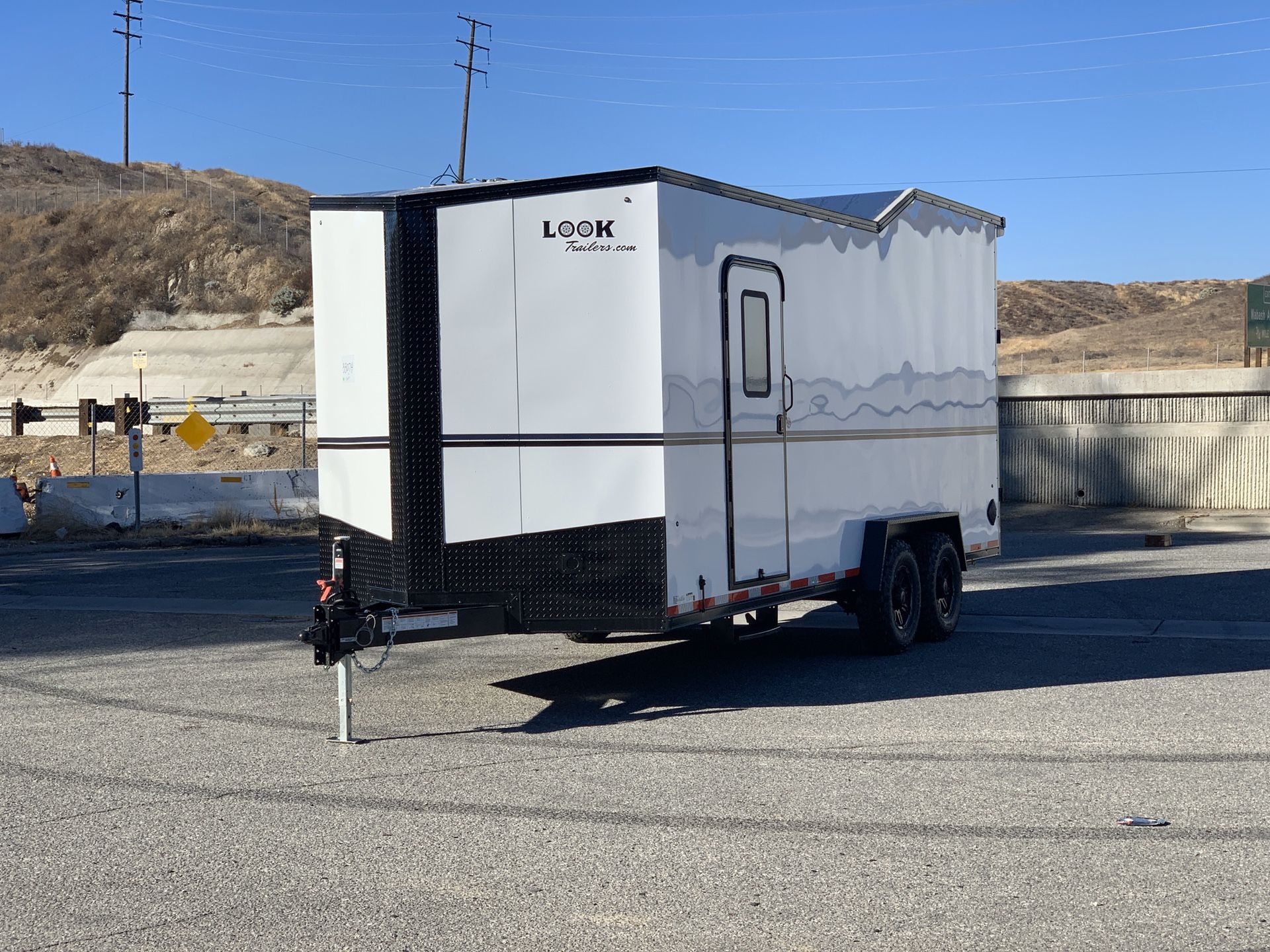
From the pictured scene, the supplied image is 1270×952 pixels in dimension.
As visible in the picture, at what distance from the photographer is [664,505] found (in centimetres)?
853

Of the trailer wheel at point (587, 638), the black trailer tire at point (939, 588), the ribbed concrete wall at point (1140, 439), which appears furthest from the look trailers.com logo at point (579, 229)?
the ribbed concrete wall at point (1140, 439)

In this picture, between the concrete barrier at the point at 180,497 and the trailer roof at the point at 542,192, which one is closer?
the trailer roof at the point at 542,192

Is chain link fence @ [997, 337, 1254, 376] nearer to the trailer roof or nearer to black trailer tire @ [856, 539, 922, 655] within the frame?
black trailer tire @ [856, 539, 922, 655]

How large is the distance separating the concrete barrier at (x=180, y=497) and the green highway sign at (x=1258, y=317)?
22574 millimetres

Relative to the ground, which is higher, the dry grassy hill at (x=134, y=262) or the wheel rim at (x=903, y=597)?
the dry grassy hill at (x=134, y=262)

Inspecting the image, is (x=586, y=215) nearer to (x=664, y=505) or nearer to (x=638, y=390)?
(x=638, y=390)

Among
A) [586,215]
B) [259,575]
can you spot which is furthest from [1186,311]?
[586,215]

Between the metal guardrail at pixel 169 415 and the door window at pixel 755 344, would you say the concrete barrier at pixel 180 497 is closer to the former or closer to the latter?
the metal guardrail at pixel 169 415

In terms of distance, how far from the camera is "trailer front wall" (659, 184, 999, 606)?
8.77m

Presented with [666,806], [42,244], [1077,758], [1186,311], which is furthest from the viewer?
[42,244]

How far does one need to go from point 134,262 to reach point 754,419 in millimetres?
66790

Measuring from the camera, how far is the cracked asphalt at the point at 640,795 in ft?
17.0

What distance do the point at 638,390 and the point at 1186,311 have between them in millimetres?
62293

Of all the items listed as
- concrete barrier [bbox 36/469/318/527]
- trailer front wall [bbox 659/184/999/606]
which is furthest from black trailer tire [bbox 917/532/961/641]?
concrete barrier [bbox 36/469/318/527]
